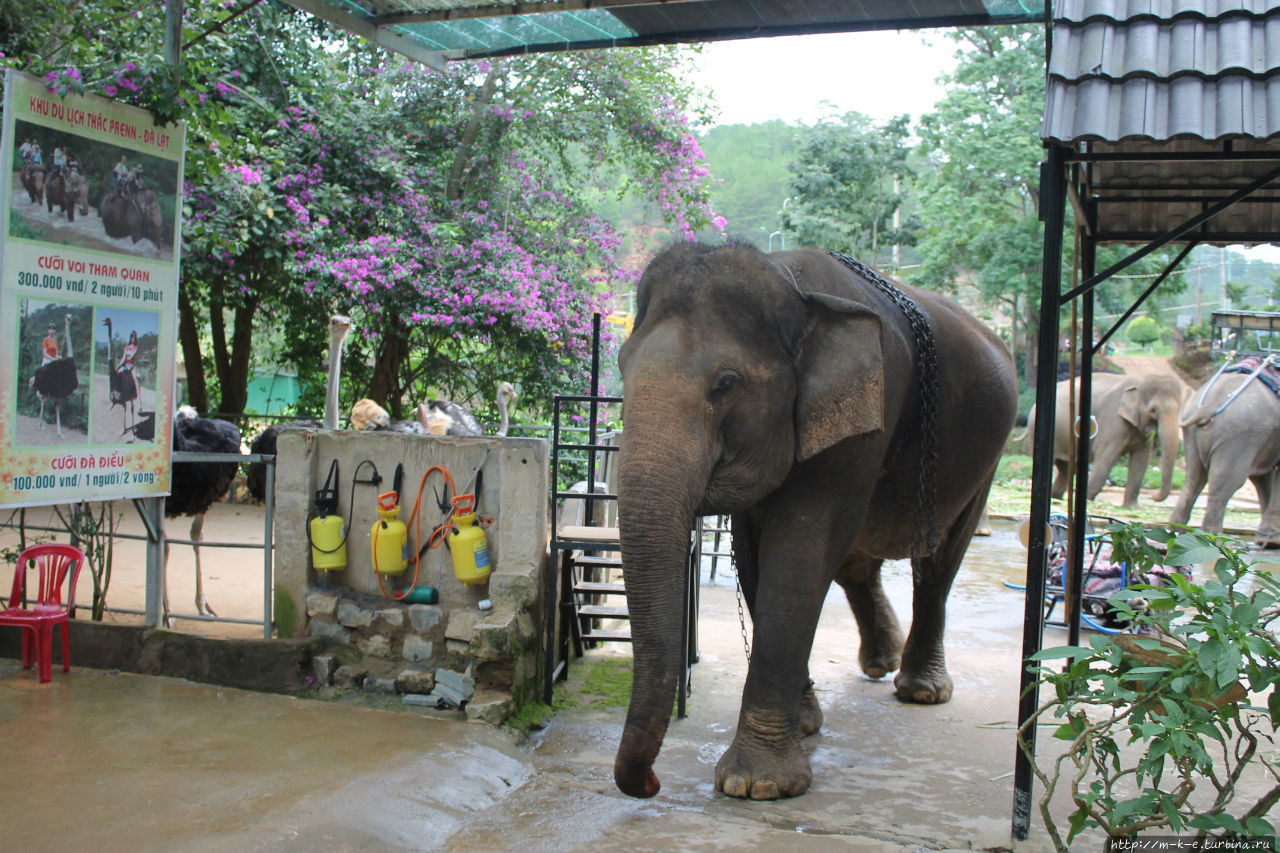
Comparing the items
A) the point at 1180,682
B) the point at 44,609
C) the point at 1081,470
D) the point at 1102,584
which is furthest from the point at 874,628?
the point at 44,609

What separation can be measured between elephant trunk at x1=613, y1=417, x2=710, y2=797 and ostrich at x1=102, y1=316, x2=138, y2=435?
3.22m

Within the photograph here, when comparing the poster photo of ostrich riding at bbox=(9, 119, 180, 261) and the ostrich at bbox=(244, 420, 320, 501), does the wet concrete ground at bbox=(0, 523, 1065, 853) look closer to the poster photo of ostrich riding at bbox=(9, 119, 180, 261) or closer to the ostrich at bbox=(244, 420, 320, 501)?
the poster photo of ostrich riding at bbox=(9, 119, 180, 261)

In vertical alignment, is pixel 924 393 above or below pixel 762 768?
above

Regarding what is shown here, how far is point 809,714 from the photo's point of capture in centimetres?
541

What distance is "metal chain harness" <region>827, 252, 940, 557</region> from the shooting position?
5.08 meters

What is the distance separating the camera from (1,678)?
5508 millimetres

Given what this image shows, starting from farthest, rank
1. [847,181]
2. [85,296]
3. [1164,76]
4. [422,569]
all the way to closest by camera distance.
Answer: [847,181], [422,569], [85,296], [1164,76]

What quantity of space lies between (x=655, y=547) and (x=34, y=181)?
145 inches

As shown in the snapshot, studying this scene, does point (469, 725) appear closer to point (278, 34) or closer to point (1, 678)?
point (1, 678)

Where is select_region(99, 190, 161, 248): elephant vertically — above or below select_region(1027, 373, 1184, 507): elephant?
above

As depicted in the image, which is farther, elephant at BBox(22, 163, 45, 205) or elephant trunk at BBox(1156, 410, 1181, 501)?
elephant trunk at BBox(1156, 410, 1181, 501)

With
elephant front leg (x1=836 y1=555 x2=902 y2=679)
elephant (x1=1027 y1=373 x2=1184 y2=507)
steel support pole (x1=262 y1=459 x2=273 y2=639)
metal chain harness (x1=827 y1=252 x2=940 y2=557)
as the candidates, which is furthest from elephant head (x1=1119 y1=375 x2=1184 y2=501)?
steel support pole (x1=262 y1=459 x2=273 y2=639)

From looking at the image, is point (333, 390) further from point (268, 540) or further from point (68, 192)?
point (68, 192)

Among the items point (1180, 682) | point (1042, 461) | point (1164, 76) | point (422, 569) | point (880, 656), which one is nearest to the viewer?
point (1180, 682)
